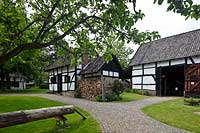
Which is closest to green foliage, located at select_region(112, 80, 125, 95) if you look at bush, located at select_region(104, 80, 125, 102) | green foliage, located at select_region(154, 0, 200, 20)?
bush, located at select_region(104, 80, 125, 102)

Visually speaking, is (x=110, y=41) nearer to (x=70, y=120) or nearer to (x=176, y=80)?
(x=70, y=120)

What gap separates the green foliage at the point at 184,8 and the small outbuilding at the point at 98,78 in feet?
61.6

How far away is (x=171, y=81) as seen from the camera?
1201 inches

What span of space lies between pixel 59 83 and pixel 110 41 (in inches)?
965

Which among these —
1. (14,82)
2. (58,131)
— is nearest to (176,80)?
(58,131)

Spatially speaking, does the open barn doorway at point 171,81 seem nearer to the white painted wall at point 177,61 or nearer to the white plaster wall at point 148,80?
the white plaster wall at point 148,80

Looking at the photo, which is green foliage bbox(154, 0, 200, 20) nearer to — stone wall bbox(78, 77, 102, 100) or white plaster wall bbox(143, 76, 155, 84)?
stone wall bbox(78, 77, 102, 100)

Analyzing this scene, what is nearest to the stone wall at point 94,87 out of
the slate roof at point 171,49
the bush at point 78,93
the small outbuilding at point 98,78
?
the small outbuilding at point 98,78

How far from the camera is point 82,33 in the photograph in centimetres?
948

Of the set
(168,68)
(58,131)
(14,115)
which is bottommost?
(58,131)

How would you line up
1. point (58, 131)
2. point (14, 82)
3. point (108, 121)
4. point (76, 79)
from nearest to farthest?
point (58, 131) → point (108, 121) → point (76, 79) → point (14, 82)

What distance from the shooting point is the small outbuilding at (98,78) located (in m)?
24.0

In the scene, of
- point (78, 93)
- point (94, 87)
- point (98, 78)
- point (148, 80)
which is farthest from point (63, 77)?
point (148, 80)

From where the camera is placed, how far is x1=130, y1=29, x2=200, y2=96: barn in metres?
24.1
